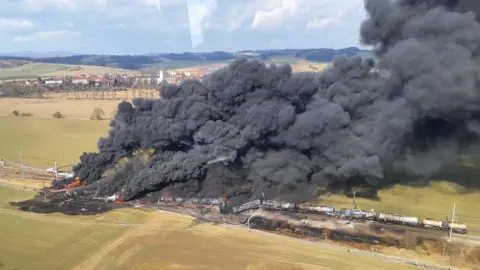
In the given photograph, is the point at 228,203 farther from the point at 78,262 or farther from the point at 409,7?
the point at 409,7

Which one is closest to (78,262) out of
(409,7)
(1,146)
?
(409,7)

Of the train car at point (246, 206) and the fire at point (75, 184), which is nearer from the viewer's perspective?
the train car at point (246, 206)

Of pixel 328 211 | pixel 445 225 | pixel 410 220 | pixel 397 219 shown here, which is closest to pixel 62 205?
pixel 328 211

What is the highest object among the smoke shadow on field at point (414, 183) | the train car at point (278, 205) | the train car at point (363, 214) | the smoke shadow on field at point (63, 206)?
the smoke shadow on field at point (414, 183)

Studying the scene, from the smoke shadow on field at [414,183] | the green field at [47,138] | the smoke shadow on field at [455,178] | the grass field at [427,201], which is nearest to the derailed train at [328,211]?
the grass field at [427,201]

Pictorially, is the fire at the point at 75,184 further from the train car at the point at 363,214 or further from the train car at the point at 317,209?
the train car at the point at 363,214

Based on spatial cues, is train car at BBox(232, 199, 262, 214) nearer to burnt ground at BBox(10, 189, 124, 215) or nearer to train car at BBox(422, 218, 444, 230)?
burnt ground at BBox(10, 189, 124, 215)

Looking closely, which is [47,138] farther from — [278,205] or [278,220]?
[278,220]
